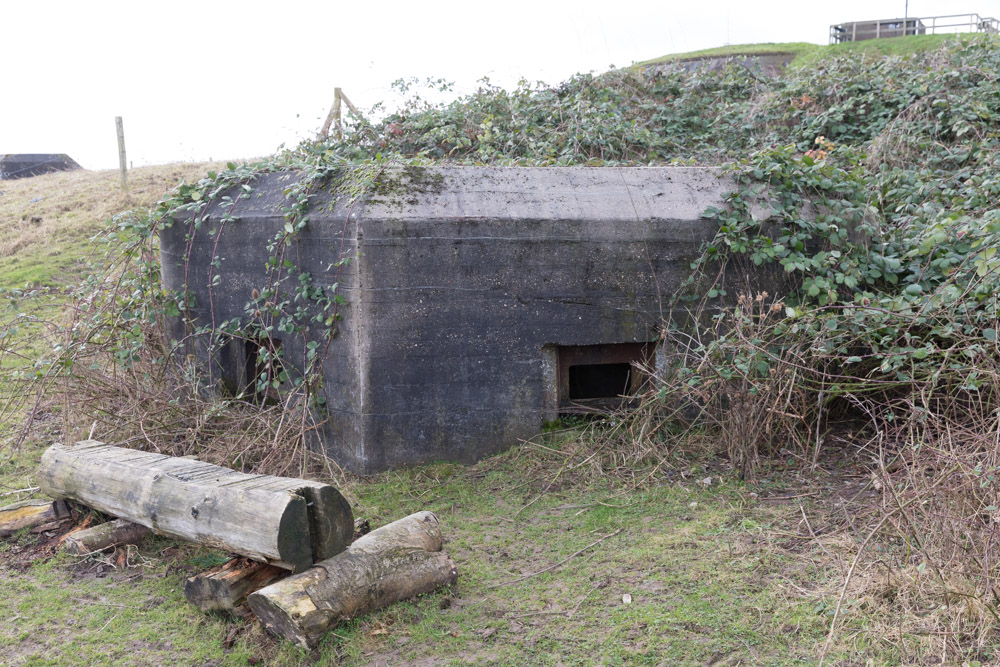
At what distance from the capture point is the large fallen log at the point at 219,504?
3.43 m

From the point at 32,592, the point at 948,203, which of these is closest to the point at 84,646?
the point at 32,592

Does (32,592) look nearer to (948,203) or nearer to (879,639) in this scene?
(879,639)

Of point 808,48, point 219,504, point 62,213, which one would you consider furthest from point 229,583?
point 808,48

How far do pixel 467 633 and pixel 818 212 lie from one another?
12.3 ft

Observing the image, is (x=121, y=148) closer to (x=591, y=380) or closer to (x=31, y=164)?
(x=31, y=164)

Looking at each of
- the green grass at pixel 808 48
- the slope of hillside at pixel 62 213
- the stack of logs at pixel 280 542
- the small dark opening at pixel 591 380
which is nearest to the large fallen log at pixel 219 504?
the stack of logs at pixel 280 542

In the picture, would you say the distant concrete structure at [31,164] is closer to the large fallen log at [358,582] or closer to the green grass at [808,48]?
the green grass at [808,48]

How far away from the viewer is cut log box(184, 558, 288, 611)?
3578mm

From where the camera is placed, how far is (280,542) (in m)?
3.37

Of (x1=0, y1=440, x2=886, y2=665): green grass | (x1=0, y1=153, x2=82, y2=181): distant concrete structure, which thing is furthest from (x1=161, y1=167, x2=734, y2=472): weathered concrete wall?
(x1=0, y1=153, x2=82, y2=181): distant concrete structure

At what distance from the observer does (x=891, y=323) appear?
4914 millimetres

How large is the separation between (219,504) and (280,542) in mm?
466

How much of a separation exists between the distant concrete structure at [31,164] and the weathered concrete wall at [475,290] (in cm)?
1658

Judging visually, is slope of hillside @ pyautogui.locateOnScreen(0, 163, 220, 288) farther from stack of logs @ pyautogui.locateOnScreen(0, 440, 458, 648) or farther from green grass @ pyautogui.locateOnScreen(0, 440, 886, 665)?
green grass @ pyautogui.locateOnScreen(0, 440, 886, 665)
